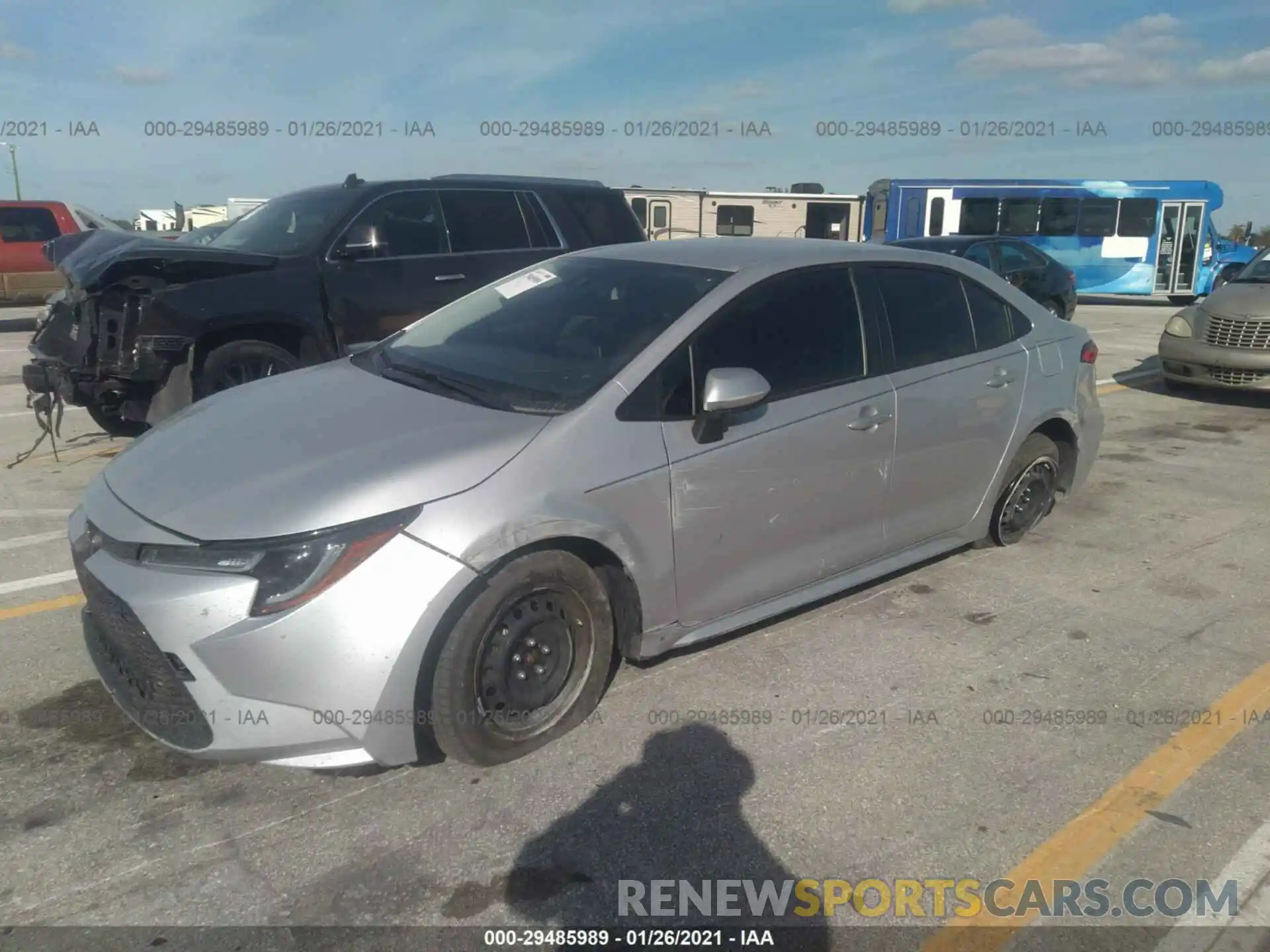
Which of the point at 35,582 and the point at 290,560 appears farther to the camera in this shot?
the point at 35,582

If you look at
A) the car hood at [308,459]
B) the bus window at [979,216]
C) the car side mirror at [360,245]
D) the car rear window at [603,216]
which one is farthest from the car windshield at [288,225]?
the bus window at [979,216]

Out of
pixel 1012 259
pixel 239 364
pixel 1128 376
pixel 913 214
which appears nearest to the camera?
pixel 239 364

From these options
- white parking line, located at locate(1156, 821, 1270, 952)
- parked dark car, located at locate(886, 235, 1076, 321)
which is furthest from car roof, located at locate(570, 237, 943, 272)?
parked dark car, located at locate(886, 235, 1076, 321)

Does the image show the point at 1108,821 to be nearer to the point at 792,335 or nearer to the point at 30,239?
the point at 792,335

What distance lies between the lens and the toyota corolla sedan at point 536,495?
8.94ft

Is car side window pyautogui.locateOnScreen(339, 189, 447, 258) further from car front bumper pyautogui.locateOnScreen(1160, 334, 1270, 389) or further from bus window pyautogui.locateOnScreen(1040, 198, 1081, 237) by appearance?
bus window pyautogui.locateOnScreen(1040, 198, 1081, 237)

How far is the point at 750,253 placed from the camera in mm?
4121

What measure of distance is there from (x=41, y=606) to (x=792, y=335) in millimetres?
3505

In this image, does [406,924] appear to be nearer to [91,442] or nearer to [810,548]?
[810,548]

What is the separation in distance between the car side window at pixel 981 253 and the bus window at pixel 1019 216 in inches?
404

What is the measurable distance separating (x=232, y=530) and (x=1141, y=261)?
24.7 m

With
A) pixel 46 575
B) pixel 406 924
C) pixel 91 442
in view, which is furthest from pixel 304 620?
pixel 91 442

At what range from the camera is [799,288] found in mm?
3965

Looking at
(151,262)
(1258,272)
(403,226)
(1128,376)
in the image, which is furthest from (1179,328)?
(151,262)
